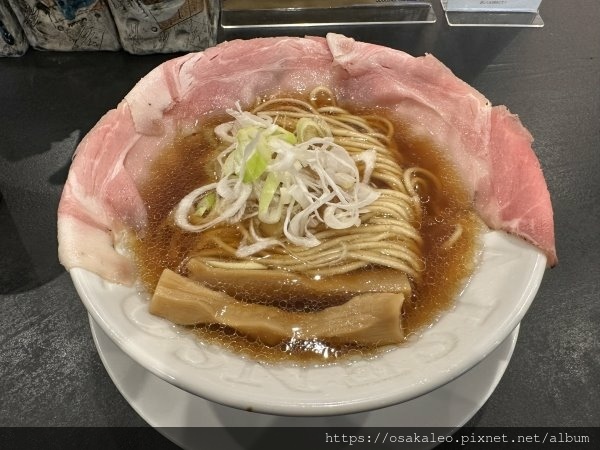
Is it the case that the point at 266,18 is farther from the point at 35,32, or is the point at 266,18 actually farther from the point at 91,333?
the point at 91,333

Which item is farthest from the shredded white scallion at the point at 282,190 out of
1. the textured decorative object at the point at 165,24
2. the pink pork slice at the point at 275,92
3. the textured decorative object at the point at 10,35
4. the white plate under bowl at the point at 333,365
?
the textured decorative object at the point at 10,35

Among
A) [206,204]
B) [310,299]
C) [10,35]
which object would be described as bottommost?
[310,299]

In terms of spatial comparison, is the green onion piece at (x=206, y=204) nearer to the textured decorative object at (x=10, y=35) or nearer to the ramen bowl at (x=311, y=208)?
the ramen bowl at (x=311, y=208)

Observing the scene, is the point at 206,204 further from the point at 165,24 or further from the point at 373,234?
the point at 165,24

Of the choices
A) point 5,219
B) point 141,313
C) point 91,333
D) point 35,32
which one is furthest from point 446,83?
point 35,32

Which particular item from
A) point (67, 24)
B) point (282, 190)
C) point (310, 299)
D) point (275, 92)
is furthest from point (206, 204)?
point (67, 24)

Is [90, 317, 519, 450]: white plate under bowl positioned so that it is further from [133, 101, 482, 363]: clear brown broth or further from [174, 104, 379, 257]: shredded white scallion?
[174, 104, 379, 257]: shredded white scallion
